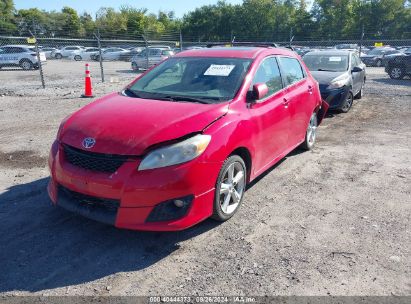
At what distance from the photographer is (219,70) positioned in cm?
438

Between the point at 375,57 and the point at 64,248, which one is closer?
the point at 64,248

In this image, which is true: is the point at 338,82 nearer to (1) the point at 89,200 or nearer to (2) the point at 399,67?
(1) the point at 89,200

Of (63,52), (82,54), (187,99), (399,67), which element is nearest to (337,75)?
(187,99)

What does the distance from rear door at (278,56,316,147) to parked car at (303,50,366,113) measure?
328 cm

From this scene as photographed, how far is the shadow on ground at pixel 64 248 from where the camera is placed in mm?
2980

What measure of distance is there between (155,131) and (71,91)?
36.2 ft

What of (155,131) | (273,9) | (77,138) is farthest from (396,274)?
(273,9)

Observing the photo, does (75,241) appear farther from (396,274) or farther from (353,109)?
(353,109)

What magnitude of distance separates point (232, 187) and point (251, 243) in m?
0.63

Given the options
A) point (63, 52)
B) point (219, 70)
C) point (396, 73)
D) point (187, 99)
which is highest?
point (63, 52)

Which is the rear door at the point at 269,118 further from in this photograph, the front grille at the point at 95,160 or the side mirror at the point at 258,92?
the front grille at the point at 95,160

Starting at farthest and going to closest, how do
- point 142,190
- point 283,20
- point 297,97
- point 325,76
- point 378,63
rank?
1. point 283,20
2. point 378,63
3. point 325,76
4. point 297,97
5. point 142,190

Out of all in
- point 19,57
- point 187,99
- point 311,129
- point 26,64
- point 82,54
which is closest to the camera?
point 187,99

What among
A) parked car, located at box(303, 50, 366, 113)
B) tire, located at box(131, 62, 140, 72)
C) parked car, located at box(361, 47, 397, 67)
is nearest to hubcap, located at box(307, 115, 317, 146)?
parked car, located at box(303, 50, 366, 113)
